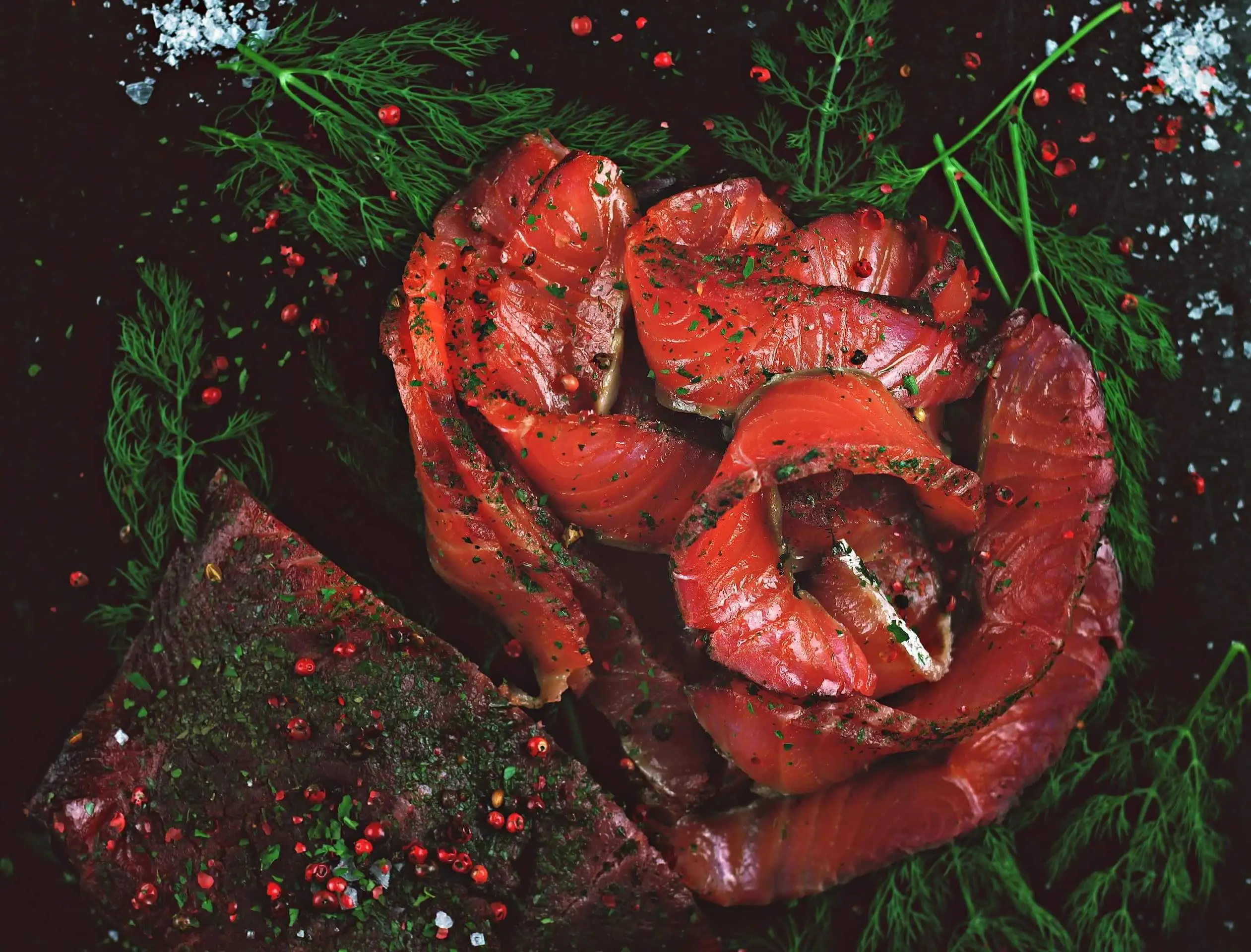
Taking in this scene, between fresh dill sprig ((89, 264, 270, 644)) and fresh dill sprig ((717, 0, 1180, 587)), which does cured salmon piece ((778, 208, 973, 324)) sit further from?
fresh dill sprig ((89, 264, 270, 644))

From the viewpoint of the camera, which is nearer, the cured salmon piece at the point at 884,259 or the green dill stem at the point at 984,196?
the cured salmon piece at the point at 884,259

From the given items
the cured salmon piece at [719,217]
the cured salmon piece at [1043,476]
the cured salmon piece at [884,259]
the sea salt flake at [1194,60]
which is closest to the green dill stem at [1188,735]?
the cured salmon piece at [1043,476]

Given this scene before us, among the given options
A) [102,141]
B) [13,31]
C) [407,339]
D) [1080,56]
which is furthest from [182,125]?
[1080,56]

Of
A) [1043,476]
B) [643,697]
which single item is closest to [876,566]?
[1043,476]

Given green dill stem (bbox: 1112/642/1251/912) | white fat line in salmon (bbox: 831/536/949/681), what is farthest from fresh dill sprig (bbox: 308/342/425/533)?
green dill stem (bbox: 1112/642/1251/912)

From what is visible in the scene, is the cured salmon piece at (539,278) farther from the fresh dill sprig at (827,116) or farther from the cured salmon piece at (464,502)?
the fresh dill sprig at (827,116)

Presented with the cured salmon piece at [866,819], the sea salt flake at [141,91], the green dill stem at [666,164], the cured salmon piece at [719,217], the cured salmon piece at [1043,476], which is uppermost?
the sea salt flake at [141,91]

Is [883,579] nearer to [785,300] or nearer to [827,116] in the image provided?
[785,300]
